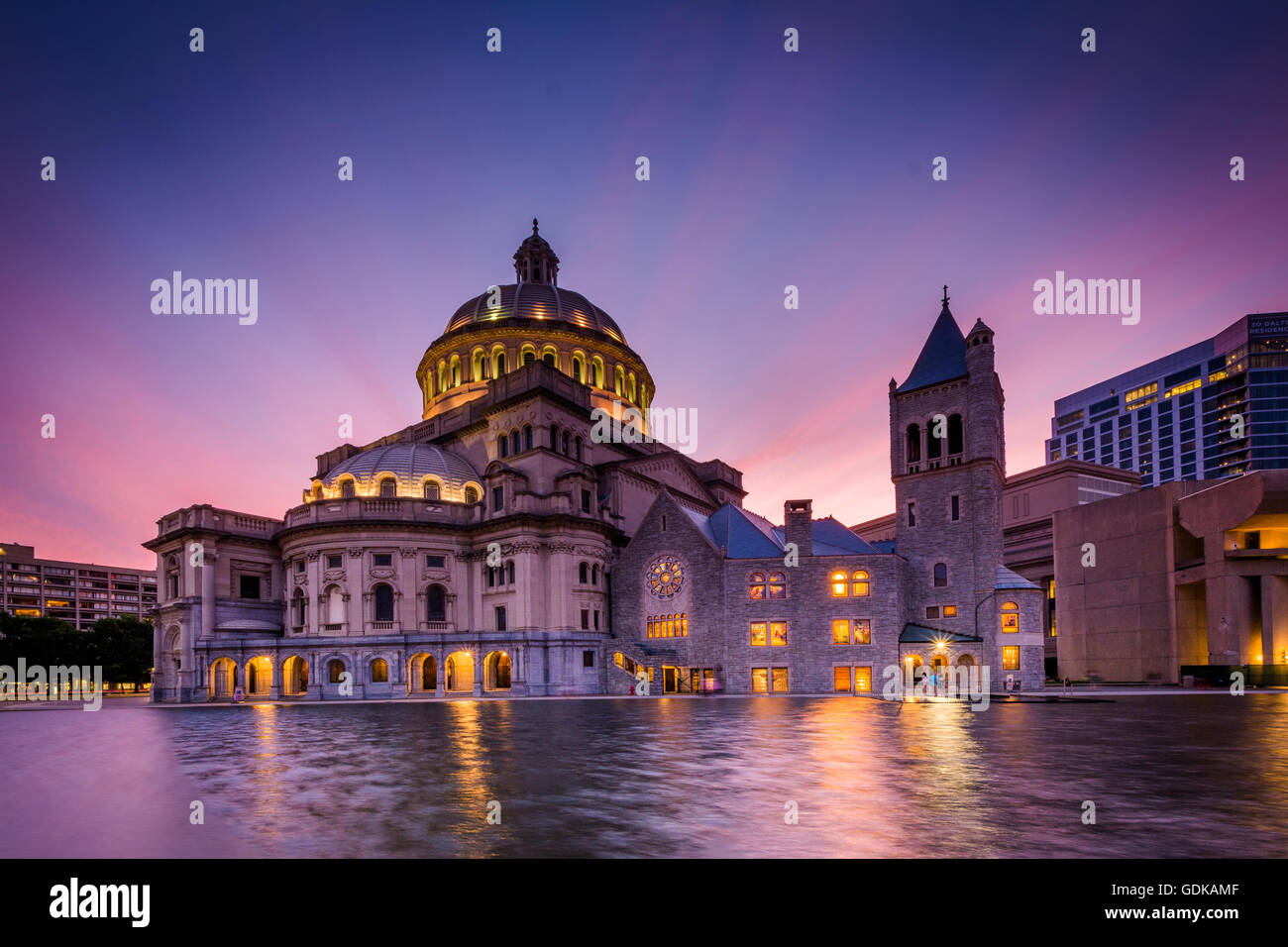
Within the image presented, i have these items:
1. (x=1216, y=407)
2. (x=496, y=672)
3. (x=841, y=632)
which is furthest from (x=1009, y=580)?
(x=1216, y=407)

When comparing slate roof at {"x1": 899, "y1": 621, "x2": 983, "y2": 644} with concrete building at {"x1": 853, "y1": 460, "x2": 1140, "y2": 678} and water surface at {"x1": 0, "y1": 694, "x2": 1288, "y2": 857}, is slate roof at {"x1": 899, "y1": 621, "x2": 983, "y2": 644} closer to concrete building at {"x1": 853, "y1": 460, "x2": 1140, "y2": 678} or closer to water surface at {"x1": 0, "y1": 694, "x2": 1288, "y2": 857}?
water surface at {"x1": 0, "y1": 694, "x2": 1288, "y2": 857}

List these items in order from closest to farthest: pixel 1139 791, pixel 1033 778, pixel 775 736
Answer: pixel 1139 791, pixel 1033 778, pixel 775 736

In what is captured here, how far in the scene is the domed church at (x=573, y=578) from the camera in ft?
177

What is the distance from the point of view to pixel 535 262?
295ft

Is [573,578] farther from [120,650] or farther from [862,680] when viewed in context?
[120,650]

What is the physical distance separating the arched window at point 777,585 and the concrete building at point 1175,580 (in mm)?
33165

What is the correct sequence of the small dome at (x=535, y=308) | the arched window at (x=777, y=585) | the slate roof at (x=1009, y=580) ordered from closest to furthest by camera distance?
1. the slate roof at (x=1009, y=580)
2. the arched window at (x=777, y=585)
3. the small dome at (x=535, y=308)

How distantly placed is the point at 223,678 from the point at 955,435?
196 feet

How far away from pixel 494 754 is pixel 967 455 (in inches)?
1783

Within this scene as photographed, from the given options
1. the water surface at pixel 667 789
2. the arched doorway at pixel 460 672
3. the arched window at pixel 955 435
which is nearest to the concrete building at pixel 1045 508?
the arched window at pixel 955 435

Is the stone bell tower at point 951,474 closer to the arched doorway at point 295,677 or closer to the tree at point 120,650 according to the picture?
the arched doorway at point 295,677
